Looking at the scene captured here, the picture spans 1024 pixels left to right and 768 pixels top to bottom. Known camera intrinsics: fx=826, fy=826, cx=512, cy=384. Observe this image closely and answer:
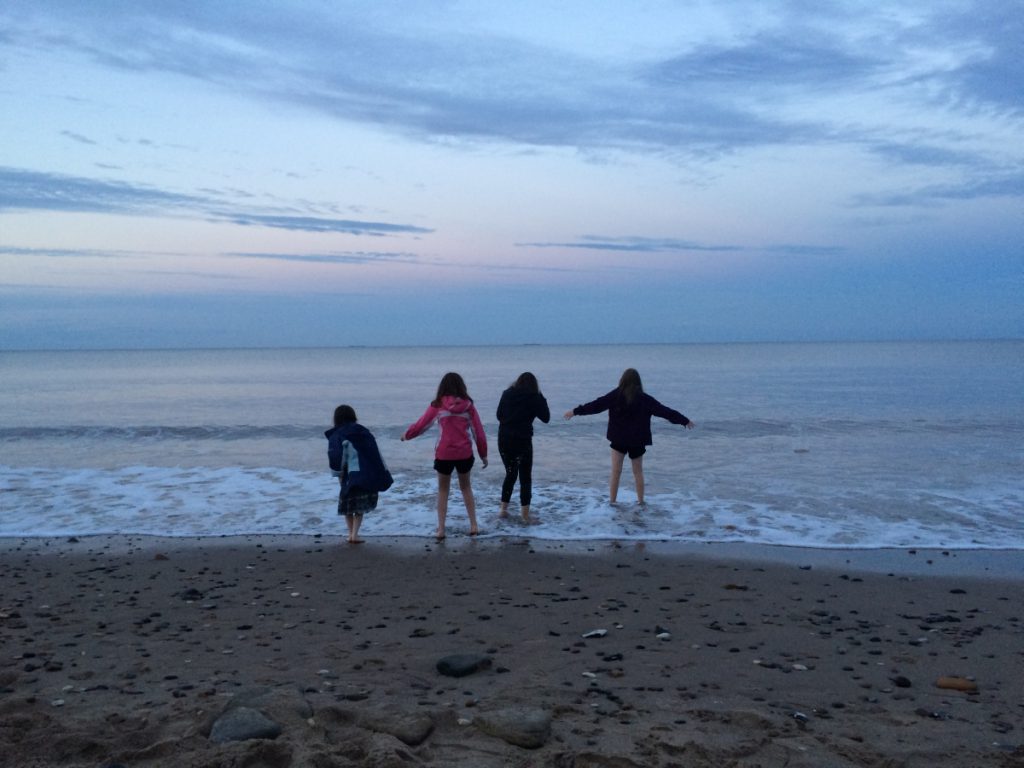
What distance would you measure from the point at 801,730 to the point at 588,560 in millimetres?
4692

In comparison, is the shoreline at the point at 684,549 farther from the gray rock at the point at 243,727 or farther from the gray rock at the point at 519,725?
the gray rock at the point at 243,727

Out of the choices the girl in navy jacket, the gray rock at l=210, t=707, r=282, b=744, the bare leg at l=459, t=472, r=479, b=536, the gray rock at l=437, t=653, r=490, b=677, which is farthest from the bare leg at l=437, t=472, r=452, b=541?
the gray rock at l=210, t=707, r=282, b=744

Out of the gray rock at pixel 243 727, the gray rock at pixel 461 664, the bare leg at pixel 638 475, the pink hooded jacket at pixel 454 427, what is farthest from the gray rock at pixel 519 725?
the bare leg at pixel 638 475

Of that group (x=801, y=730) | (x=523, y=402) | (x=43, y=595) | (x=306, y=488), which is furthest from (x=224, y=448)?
(x=801, y=730)

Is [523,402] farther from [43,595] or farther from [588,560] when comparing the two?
[43,595]

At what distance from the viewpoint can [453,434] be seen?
10117 millimetres

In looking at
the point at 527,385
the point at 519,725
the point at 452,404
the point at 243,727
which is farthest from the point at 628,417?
the point at 243,727

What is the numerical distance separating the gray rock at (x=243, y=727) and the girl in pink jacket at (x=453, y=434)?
5.98 metres

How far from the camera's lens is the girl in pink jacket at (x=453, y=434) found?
398 inches

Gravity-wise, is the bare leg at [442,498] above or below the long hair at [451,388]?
below

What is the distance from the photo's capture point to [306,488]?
43.7 ft

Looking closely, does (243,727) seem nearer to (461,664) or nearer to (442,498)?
(461,664)

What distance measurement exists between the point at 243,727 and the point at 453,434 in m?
6.24

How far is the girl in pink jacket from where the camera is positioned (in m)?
10.1
